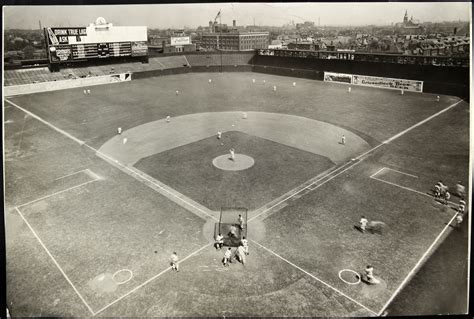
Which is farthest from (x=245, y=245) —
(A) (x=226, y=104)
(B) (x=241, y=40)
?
(B) (x=241, y=40)

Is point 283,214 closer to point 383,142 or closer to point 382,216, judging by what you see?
point 382,216

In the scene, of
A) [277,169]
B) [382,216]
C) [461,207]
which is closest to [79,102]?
[277,169]

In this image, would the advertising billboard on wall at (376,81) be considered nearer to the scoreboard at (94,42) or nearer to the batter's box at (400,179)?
the batter's box at (400,179)

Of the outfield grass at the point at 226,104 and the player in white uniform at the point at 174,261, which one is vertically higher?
the outfield grass at the point at 226,104

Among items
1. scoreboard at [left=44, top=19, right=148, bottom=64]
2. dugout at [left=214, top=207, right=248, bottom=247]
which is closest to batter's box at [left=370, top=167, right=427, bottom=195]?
dugout at [left=214, top=207, right=248, bottom=247]

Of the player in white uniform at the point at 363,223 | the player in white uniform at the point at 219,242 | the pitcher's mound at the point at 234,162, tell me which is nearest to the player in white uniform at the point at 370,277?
the player in white uniform at the point at 363,223

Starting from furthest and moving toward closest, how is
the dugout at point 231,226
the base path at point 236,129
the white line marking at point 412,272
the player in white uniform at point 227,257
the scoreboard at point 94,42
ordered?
the scoreboard at point 94,42, the base path at point 236,129, the dugout at point 231,226, the player in white uniform at point 227,257, the white line marking at point 412,272

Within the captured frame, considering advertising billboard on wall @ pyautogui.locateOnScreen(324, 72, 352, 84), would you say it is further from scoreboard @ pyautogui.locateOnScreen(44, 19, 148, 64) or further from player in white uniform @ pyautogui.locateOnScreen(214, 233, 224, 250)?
player in white uniform @ pyautogui.locateOnScreen(214, 233, 224, 250)
